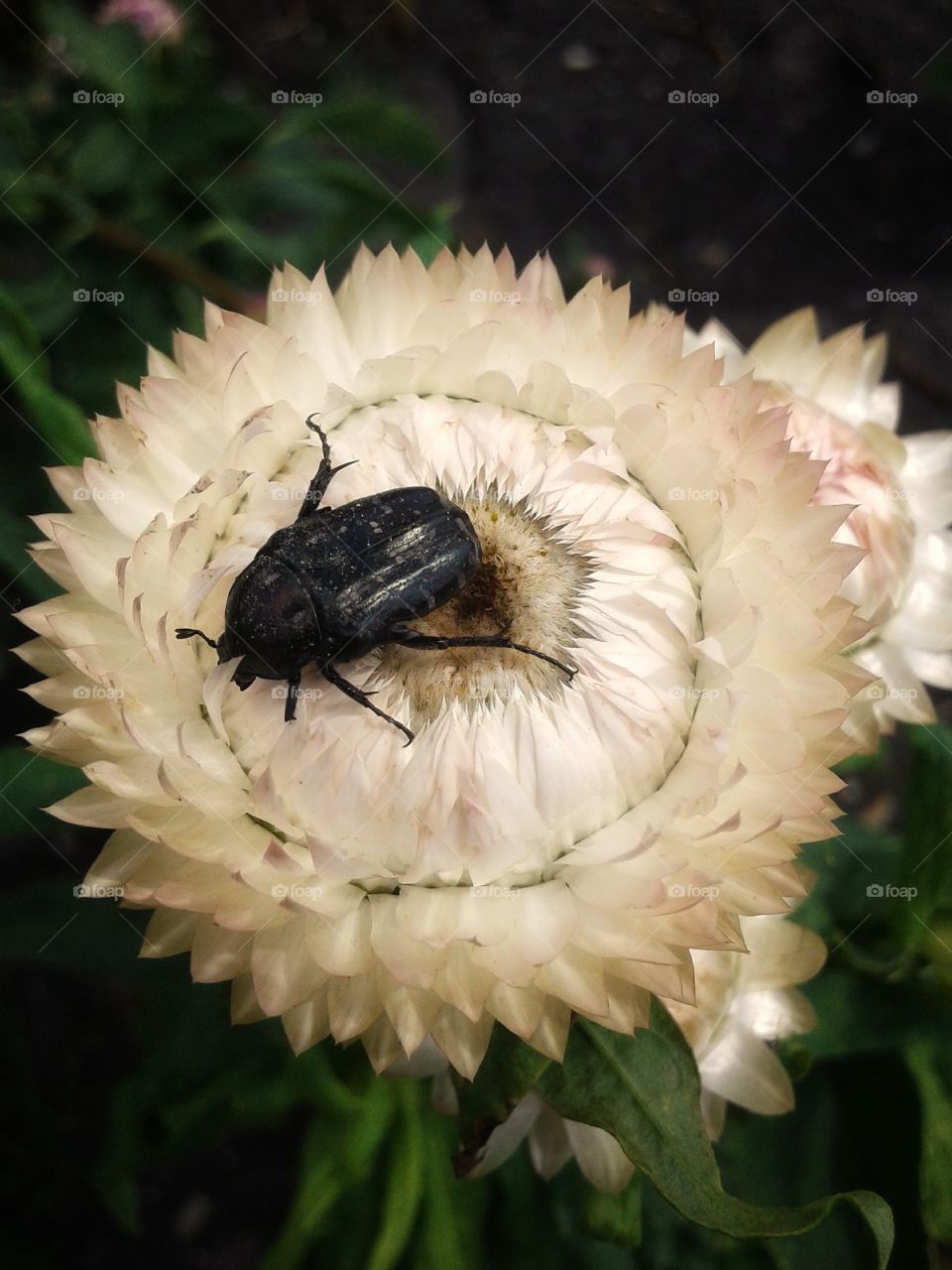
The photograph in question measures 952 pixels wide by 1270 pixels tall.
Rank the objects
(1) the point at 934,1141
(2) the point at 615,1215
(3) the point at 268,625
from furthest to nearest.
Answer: (1) the point at 934,1141 → (2) the point at 615,1215 → (3) the point at 268,625

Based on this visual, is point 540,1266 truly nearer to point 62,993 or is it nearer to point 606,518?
point 62,993

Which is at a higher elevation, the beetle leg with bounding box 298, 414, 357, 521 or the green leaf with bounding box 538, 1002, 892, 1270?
the beetle leg with bounding box 298, 414, 357, 521

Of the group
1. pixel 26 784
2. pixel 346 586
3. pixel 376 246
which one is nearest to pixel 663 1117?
pixel 346 586

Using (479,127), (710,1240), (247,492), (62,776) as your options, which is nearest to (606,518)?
(247,492)

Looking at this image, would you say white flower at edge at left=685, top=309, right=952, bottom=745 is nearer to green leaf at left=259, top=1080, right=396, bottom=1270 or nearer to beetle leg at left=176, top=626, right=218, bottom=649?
beetle leg at left=176, top=626, right=218, bottom=649

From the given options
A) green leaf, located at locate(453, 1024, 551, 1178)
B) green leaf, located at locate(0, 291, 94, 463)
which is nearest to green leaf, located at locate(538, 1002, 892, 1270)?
green leaf, located at locate(453, 1024, 551, 1178)

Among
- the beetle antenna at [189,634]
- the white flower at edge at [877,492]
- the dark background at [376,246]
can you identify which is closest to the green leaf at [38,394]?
the dark background at [376,246]

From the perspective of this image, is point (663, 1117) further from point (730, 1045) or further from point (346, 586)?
point (346, 586)
